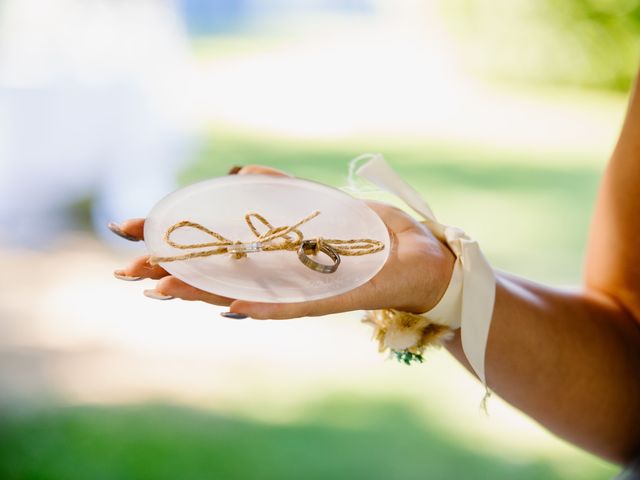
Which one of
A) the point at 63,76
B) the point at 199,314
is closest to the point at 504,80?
the point at 63,76

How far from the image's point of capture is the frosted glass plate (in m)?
0.93

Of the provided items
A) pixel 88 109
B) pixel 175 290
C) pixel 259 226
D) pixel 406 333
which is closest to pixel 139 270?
pixel 175 290

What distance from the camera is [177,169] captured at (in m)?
4.68

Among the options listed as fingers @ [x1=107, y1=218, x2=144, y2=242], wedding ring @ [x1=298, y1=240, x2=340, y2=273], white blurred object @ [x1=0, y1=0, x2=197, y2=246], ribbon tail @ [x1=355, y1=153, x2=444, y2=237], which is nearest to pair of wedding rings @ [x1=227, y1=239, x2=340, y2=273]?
wedding ring @ [x1=298, y1=240, x2=340, y2=273]

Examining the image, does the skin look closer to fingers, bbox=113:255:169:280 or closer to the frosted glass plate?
the frosted glass plate

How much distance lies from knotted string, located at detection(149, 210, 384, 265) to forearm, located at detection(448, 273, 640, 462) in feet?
0.84

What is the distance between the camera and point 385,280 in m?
0.99

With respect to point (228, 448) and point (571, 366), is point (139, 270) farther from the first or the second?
point (228, 448)

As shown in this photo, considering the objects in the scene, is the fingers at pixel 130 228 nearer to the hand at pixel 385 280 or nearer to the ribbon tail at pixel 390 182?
the hand at pixel 385 280

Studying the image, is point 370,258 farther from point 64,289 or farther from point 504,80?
point 504,80

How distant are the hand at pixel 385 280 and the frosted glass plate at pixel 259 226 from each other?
12 mm

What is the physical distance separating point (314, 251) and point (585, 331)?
1.56 feet

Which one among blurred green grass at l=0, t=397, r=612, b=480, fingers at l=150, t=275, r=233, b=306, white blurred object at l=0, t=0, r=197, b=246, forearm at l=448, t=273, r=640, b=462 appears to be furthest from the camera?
white blurred object at l=0, t=0, r=197, b=246

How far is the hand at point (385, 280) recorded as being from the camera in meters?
0.90
